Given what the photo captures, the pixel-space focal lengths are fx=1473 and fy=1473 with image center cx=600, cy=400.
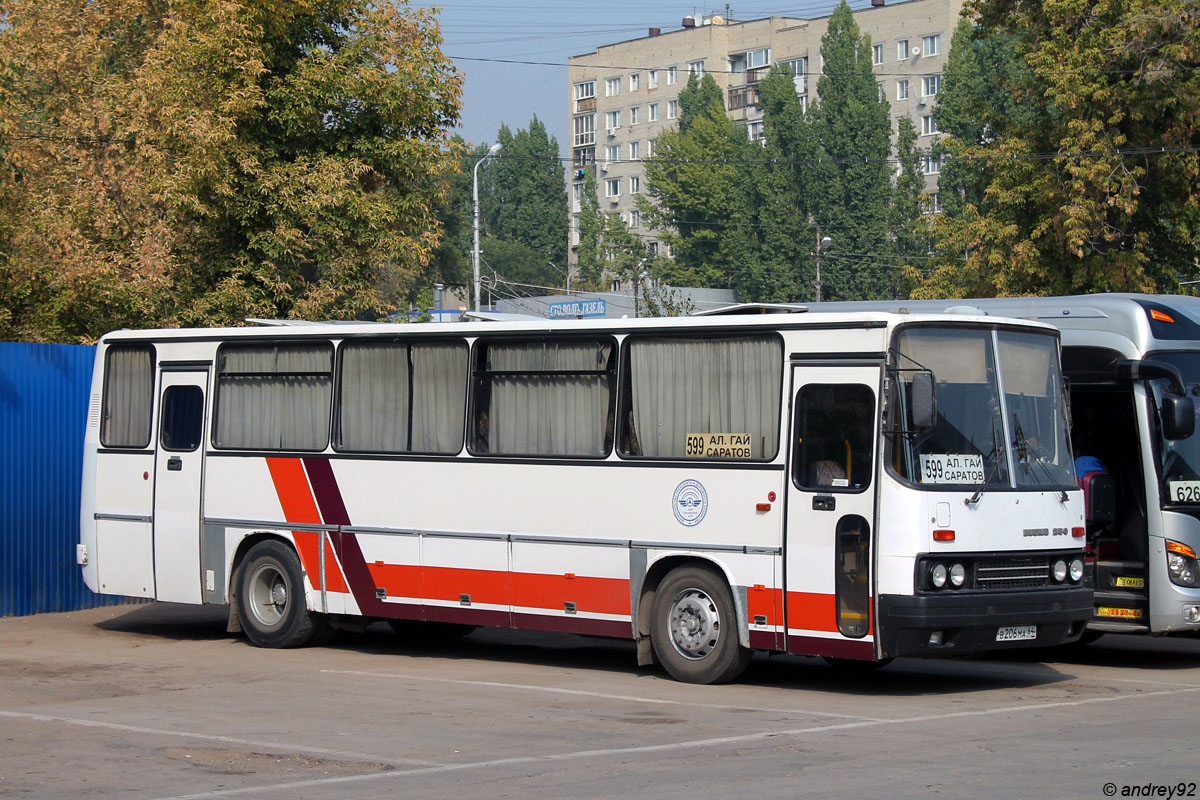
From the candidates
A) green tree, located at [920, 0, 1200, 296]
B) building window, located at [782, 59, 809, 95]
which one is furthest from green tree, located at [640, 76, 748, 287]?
green tree, located at [920, 0, 1200, 296]

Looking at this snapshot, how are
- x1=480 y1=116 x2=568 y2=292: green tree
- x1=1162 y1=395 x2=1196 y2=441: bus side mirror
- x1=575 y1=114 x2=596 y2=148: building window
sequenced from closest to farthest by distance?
1. x1=1162 y1=395 x2=1196 y2=441: bus side mirror
2. x1=575 y1=114 x2=596 y2=148: building window
3. x1=480 y1=116 x2=568 y2=292: green tree

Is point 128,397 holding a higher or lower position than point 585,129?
lower

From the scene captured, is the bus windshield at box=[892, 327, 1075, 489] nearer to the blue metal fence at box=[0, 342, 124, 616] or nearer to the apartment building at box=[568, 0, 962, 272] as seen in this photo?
the blue metal fence at box=[0, 342, 124, 616]

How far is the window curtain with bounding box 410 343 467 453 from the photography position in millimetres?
13977

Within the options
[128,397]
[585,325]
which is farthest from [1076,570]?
[128,397]

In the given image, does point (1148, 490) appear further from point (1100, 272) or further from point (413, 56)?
point (1100, 272)

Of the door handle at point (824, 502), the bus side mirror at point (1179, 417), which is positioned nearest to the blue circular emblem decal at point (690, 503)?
the door handle at point (824, 502)

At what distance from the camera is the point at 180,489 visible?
1569cm

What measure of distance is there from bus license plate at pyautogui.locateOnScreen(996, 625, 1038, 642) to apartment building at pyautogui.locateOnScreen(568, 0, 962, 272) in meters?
73.3

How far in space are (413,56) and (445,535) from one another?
10.4 metres

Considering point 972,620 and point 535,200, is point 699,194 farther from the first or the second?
point 972,620

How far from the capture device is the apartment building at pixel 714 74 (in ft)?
286

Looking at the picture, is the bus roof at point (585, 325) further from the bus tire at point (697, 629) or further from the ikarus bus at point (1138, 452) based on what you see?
the bus tire at point (697, 629)

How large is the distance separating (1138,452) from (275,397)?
27.9 ft
